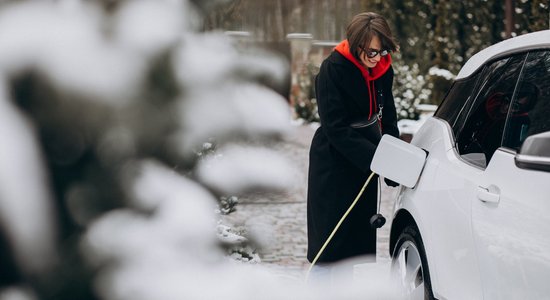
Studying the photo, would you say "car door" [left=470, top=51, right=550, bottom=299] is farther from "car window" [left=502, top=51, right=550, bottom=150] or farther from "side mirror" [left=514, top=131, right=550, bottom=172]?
"side mirror" [left=514, top=131, right=550, bottom=172]

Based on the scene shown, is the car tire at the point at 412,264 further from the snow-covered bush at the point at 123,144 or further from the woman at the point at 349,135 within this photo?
the snow-covered bush at the point at 123,144

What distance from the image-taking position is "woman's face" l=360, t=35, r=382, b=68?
14.0ft

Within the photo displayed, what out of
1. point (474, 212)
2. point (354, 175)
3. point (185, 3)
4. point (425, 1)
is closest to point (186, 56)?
point (185, 3)

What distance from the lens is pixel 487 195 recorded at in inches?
129

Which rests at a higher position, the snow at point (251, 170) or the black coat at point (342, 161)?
the snow at point (251, 170)

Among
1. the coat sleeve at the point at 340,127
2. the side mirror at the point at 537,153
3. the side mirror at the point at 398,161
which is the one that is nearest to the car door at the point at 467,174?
the side mirror at the point at 398,161

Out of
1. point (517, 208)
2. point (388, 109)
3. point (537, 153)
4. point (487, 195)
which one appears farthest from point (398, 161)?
point (537, 153)

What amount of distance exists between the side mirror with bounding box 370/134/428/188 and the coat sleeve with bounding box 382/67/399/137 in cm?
48

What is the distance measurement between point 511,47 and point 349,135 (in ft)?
2.96

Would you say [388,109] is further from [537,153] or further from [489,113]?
[537,153]

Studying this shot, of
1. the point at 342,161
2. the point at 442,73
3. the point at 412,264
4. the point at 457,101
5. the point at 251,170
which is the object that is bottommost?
the point at 442,73

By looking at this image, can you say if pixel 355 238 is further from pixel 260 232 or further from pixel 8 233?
pixel 8 233

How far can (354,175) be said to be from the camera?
459 centimetres

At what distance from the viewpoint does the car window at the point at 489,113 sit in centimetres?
359
